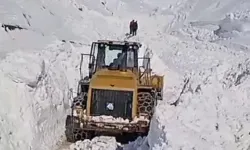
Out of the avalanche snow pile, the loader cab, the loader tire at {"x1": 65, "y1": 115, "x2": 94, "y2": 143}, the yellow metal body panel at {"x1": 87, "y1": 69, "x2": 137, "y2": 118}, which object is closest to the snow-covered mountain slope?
the avalanche snow pile

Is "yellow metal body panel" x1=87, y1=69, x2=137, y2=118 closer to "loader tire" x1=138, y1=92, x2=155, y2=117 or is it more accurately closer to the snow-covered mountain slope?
"loader tire" x1=138, y1=92, x2=155, y2=117

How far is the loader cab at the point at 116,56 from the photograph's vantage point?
12.7m

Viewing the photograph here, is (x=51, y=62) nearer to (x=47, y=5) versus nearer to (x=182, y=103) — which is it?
(x=182, y=103)

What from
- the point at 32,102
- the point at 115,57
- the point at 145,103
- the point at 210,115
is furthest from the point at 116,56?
the point at 210,115

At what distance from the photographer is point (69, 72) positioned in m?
14.9

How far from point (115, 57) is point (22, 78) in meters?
2.58

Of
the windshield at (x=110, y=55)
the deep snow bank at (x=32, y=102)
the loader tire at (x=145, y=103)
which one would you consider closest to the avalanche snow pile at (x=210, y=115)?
the loader tire at (x=145, y=103)

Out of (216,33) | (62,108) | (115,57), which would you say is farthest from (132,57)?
(216,33)

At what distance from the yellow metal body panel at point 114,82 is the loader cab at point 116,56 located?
506 mm

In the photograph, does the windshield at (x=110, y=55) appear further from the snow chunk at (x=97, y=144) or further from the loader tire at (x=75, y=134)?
the snow chunk at (x=97, y=144)

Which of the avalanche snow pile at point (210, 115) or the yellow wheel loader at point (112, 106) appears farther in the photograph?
the yellow wheel loader at point (112, 106)

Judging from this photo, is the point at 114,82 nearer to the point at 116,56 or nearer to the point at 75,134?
the point at 116,56

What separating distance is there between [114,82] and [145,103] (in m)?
0.83

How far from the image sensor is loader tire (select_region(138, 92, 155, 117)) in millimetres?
11945
